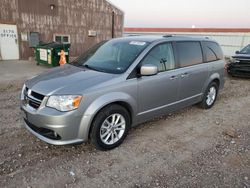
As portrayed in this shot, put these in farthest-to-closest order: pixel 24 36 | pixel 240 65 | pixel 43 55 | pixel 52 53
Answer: pixel 24 36
pixel 43 55
pixel 52 53
pixel 240 65

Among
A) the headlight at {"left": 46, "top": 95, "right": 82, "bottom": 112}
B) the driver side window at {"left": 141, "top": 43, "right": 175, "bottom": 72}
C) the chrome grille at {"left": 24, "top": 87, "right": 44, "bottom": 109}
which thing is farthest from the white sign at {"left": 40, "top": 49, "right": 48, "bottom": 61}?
the headlight at {"left": 46, "top": 95, "right": 82, "bottom": 112}

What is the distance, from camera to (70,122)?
291 cm

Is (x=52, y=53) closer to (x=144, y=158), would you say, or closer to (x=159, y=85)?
(x=159, y=85)

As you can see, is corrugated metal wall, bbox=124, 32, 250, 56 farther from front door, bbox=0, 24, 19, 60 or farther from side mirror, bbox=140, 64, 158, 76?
side mirror, bbox=140, 64, 158, 76

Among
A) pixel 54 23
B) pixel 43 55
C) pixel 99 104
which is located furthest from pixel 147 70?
pixel 54 23

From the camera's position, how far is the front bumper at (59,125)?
9.45ft

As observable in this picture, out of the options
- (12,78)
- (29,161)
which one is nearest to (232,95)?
(29,161)

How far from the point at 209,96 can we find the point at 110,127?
3154 millimetres

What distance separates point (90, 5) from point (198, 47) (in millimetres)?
13133

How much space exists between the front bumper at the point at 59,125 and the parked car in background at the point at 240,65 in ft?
27.2

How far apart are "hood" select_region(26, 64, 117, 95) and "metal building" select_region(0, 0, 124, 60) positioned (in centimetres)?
1173

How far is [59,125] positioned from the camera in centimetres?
289

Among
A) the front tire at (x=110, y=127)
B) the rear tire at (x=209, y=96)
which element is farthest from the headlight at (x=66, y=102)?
the rear tire at (x=209, y=96)

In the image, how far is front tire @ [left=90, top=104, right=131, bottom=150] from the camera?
3155 mm
